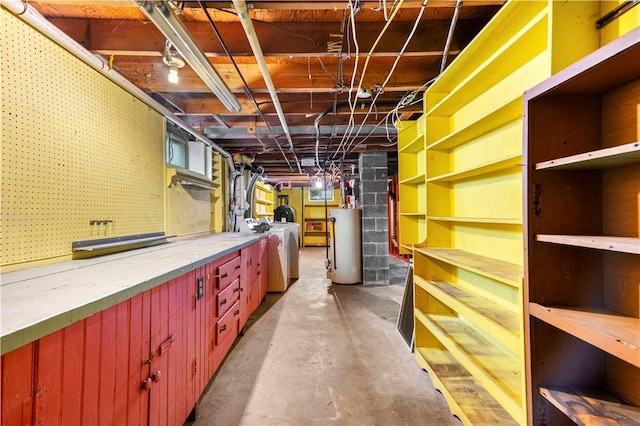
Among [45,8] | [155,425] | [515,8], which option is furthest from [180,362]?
[515,8]

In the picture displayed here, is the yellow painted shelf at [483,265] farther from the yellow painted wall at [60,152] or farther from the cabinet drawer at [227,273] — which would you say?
the yellow painted wall at [60,152]

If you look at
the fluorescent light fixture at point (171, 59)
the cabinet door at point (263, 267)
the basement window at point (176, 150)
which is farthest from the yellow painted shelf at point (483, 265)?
the basement window at point (176, 150)

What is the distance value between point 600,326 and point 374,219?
12.2 feet

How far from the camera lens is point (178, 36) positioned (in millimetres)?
1371

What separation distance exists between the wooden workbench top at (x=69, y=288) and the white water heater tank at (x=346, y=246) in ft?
10.2

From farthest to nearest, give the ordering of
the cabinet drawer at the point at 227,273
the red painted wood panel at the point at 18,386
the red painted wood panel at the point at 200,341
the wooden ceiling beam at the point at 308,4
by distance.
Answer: the cabinet drawer at the point at 227,273 → the red painted wood panel at the point at 200,341 → the wooden ceiling beam at the point at 308,4 → the red painted wood panel at the point at 18,386

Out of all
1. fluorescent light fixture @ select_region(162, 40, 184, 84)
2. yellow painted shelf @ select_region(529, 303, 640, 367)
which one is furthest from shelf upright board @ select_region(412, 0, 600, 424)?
fluorescent light fixture @ select_region(162, 40, 184, 84)

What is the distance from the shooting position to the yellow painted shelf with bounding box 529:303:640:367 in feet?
2.29

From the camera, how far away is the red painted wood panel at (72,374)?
0.74 meters

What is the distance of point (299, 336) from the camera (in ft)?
8.40

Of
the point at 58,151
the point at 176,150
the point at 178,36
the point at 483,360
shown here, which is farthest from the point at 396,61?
the point at 176,150

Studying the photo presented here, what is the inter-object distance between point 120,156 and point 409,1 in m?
2.17

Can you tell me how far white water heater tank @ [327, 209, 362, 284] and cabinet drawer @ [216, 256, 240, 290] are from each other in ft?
7.76

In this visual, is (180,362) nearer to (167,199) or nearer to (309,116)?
(167,199)
